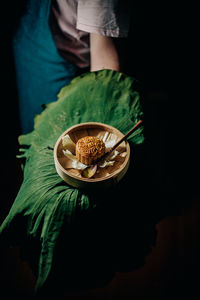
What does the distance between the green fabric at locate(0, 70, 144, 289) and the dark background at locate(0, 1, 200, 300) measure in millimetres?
119

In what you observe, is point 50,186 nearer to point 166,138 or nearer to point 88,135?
point 88,135

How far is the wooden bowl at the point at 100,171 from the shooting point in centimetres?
68

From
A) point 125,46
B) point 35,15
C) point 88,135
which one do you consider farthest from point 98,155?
point 35,15

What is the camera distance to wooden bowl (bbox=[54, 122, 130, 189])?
68 centimetres

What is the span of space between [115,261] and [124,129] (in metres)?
0.48

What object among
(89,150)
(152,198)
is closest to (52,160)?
(89,150)

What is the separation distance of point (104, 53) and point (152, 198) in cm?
61

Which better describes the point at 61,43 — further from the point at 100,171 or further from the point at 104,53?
the point at 100,171

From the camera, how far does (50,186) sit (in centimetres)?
77

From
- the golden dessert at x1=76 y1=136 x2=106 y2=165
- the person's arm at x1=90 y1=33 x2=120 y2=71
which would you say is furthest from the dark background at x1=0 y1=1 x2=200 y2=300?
the golden dessert at x1=76 y1=136 x2=106 y2=165

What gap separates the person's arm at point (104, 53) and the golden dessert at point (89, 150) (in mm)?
412

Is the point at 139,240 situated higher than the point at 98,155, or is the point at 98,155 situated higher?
the point at 98,155

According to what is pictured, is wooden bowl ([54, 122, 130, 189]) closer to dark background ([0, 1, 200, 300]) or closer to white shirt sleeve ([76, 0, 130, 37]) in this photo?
dark background ([0, 1, 200, 300])

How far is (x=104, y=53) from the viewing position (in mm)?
965
